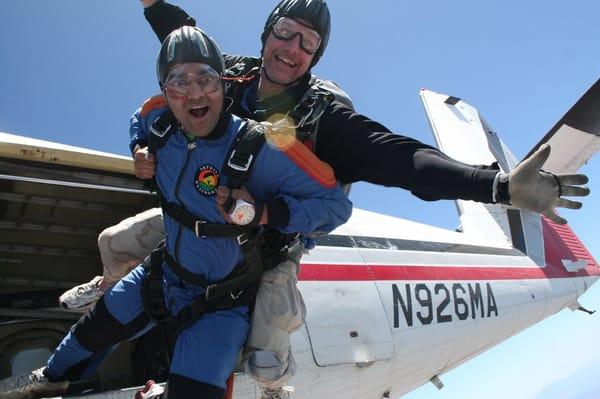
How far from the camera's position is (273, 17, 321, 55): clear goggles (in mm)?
2619

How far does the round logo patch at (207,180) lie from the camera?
227 centimetres

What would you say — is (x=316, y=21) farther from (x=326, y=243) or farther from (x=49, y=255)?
(x=49, y=255)

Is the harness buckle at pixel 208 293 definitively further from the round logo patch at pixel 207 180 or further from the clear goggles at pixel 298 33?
the clear goggles at pixel 298 33

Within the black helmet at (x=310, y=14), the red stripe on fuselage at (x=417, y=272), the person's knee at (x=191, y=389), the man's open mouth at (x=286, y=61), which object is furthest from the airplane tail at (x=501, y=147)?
the person's knee at (x=191, y=389)

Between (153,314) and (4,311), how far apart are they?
1909 mm

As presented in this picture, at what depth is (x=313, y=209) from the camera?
2232mm

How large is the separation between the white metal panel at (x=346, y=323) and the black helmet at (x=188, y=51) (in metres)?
2.07

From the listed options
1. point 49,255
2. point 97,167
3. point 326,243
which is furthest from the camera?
point 326,243

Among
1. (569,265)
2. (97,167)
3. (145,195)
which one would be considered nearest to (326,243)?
(145,195)

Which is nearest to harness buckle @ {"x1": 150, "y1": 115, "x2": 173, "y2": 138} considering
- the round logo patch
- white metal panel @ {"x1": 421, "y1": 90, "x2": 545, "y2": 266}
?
the round logo patch

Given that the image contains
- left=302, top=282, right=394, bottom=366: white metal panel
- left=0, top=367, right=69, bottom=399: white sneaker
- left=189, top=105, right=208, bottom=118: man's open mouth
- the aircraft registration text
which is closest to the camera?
left=189, top=105, right=208, bottom=118: man's open mouth

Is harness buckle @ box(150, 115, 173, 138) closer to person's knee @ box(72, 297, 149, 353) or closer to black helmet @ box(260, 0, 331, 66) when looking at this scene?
black helmet @ box(260, 0, 331, 66)

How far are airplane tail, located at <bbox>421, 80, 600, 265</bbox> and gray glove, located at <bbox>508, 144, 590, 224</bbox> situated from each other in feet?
4.31

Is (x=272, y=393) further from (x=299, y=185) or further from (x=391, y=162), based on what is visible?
(x=391, y=162)
